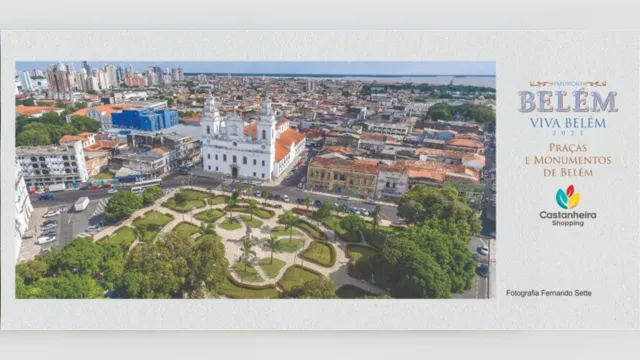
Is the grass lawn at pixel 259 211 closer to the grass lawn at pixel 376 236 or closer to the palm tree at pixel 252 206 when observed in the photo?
the palm tree at pixel 252 206

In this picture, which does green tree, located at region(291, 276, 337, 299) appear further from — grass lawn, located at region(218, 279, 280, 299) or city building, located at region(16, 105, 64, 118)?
city building, located at region(16, 105, 64, 118)

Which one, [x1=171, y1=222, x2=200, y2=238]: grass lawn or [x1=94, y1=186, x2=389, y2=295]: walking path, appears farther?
[x1=171, y1=222, x2=200, y2=238]: grass lawn

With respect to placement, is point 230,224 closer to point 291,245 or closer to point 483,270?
point 291,245

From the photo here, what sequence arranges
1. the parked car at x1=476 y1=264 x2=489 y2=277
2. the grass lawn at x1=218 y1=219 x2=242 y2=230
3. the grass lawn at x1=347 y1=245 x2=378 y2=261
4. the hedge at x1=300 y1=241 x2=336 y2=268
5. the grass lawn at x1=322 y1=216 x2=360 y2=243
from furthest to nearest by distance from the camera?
the grass lawn at x1=218 y1=219 x2=242 y2=230 < the grass lawn at x1=322 y1=216 x2=360 y2=243 < the grass lawn at x1=347 y1=245 x2=378 y2=261 < the hedge at x1=300 y1=241 x2=336 y2=268 < the parked car at x1=476 y1=264 x2=489 y2=277

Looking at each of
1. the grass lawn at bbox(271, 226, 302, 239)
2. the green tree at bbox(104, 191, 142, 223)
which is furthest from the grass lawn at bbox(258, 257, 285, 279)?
the green tree at bbox(104, 191, 142, 223)

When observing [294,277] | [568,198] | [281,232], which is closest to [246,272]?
[294,277]

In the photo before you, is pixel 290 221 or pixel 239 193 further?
pixel 239 193
